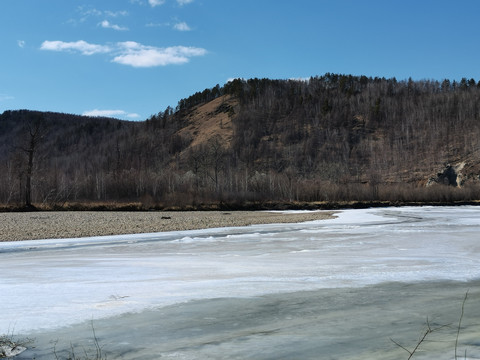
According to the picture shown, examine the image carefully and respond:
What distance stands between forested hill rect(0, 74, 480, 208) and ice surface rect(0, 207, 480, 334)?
41.1 m

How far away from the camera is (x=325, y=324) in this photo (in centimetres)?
589

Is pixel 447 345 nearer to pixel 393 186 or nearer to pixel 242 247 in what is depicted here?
pixel 242 247

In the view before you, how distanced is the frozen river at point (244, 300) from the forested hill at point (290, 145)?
44.5 m

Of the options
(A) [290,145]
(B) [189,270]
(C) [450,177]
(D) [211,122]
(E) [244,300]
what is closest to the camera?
(E) [244,300]

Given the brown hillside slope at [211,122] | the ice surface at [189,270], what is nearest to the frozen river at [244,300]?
the ice surface at [189,270]

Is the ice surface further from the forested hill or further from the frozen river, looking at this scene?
the forested hill

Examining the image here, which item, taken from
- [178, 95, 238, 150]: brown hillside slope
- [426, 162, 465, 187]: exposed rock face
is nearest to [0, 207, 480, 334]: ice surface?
[426, 162, 465, 187]: exposed rock face

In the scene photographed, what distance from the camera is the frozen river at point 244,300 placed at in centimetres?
516

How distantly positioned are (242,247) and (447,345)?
10291 mm

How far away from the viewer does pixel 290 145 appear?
132000mm

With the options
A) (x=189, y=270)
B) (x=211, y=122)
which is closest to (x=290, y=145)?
(x=211, y=122)

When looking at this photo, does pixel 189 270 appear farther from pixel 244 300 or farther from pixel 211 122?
pixel 211 122

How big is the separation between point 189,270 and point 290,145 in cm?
12324

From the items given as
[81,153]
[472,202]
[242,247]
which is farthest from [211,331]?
[81,153]
